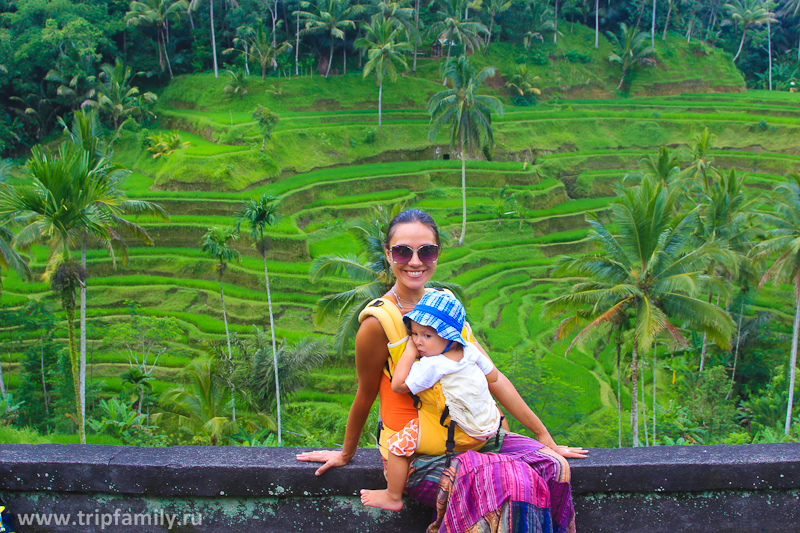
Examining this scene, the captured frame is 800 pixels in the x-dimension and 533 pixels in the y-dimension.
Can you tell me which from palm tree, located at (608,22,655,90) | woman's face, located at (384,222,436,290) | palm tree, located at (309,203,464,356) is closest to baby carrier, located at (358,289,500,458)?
woman's face, located at (384,222,436,290)

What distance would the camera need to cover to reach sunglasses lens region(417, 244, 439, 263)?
2764 millimetres

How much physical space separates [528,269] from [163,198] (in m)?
16.1

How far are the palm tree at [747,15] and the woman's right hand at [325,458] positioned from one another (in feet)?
201

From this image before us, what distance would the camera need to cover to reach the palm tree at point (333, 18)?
37.4 m

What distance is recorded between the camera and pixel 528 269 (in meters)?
27.3

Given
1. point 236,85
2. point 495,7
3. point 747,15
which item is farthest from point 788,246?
point 747,15

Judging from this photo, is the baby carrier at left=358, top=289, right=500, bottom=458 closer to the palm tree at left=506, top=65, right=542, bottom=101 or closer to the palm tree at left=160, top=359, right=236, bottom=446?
the palm tree at left=160, top=359, right=236, bottom=446

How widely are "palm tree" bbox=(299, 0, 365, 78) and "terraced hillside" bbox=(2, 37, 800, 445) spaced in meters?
3.19

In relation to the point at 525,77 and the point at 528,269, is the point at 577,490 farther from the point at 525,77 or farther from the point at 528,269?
the point at 525,77

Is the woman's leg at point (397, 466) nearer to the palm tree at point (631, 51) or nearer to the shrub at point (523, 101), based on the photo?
the shrub at point (523, 101)

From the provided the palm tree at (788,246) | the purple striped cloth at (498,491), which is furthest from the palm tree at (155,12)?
the purple striped cloth at (498,491)

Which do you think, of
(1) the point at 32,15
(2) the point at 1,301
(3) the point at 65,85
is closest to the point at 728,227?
(2) the point at 1,301

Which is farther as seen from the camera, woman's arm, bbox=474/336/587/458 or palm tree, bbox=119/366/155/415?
palm tree, bbox=119/366/155/415

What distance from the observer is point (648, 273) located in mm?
12039
